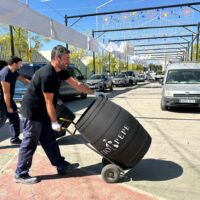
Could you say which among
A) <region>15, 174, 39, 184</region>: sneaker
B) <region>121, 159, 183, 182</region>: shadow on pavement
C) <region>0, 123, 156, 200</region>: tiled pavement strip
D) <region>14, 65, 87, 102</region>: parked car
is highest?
<region>14, 65, 87, 102</region>: parked car

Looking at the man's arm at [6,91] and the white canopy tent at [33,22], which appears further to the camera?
the white canopy tent at [33,22]

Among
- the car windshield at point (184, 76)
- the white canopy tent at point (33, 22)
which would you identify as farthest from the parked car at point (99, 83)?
the car windshield at point (184, 76)

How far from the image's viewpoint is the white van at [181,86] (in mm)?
11617

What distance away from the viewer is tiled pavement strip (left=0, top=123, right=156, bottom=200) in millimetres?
4191

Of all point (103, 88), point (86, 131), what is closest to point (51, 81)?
point (86, 131)

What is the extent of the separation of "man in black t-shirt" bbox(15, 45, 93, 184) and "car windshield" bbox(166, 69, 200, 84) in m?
8.81

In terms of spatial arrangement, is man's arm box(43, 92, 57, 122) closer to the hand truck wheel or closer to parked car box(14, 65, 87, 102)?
the hand truck wheel

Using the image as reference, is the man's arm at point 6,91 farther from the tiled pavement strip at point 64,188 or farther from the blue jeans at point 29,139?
the blue jeans at point 29,139

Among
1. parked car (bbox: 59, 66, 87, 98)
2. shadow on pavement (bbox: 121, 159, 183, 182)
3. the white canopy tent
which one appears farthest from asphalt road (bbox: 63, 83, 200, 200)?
parked car (bbox: 59, 66, 87, 98)

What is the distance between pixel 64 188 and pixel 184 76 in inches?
380

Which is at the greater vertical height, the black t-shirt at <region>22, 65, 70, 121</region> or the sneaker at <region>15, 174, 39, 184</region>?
the black t-shirt at <region>22, 65, 70, 121</region>

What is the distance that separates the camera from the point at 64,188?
14.6ft

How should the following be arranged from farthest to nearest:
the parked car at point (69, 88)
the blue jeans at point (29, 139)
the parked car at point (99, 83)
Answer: the parked car at point (99, 83)
the parked car at point (69, 88)
the blue jeans at point (29, 139)

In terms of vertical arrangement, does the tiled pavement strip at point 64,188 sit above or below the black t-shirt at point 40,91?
below
